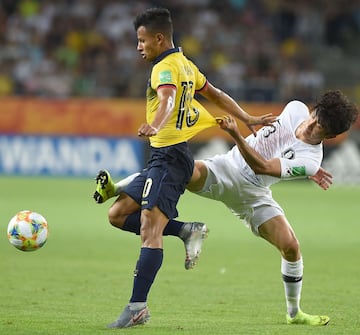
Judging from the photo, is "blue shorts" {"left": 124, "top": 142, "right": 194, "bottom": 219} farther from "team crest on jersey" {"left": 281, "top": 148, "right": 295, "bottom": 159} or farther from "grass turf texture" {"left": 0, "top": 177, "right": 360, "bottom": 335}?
"grass turf texture" {"left": 0, "top": 177, "right": 360, "bottom": 335}

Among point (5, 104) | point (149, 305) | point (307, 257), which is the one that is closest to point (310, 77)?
point (5, 104)

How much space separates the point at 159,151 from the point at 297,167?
100cm

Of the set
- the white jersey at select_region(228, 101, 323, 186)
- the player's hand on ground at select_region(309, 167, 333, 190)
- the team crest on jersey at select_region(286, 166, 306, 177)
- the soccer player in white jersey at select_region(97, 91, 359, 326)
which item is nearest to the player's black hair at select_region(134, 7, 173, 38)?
the soccer player in white jersey at select_region(97, 91, 359, 326)

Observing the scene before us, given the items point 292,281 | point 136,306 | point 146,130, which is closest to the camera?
point 146,130

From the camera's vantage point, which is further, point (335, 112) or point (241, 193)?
point (241, 193)

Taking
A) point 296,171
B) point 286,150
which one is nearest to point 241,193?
point 286,150

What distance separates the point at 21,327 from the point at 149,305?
5.29ft

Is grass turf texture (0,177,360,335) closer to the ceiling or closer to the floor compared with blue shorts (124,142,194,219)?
closer to the floor

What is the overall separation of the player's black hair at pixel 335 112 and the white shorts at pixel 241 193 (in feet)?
2.62

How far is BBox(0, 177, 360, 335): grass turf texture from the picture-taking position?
7.03 metres

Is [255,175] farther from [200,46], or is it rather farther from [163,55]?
[200,46]

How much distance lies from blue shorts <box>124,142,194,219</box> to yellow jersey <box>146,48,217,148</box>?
3.0 inches

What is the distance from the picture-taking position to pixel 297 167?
712 cm

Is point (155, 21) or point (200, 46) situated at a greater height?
point (155, 21)
